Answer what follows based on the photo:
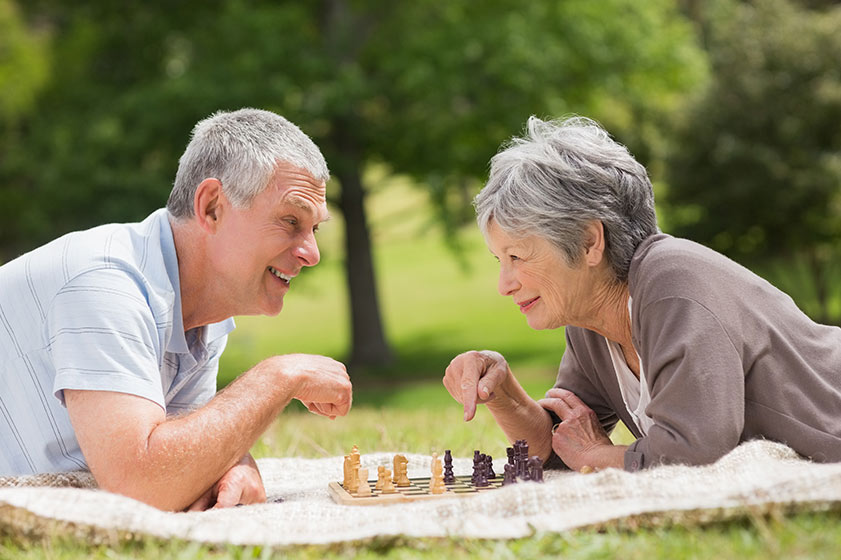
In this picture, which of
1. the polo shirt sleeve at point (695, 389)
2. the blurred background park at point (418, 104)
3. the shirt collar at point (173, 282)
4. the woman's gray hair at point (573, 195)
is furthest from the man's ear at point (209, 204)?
the blurred background park at point (418, 104)

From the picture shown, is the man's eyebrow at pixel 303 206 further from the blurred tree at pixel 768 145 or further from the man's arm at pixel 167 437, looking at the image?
the blurred tree at pixel 768 145

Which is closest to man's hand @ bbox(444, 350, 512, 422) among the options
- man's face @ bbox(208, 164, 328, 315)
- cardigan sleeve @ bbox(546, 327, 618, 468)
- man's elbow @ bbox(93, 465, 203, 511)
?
cardigan sleeve @ bbox(546, 327, 618, 468)

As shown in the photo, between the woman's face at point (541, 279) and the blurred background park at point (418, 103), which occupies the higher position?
the woman's face at point (541, 279)

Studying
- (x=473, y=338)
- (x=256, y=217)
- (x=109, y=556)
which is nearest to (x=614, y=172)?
(x=256, y=217)

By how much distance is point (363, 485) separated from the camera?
4.36 m

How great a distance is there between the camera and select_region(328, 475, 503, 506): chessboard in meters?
4.14

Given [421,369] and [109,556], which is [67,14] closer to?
[421,369]

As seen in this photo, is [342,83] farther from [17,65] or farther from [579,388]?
[579,388]

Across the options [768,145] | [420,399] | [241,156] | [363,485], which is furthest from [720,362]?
[768,145]

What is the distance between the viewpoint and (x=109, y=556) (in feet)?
11.0

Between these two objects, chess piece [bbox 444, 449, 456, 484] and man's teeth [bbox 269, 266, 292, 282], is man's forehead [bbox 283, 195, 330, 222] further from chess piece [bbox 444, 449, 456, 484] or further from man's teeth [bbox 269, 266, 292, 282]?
chess piece [bbox 444, 449, 456, 484]

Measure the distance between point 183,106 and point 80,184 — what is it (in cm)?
255

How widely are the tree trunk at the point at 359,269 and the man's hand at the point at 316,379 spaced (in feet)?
57.0

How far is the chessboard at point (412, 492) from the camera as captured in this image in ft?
13.6
